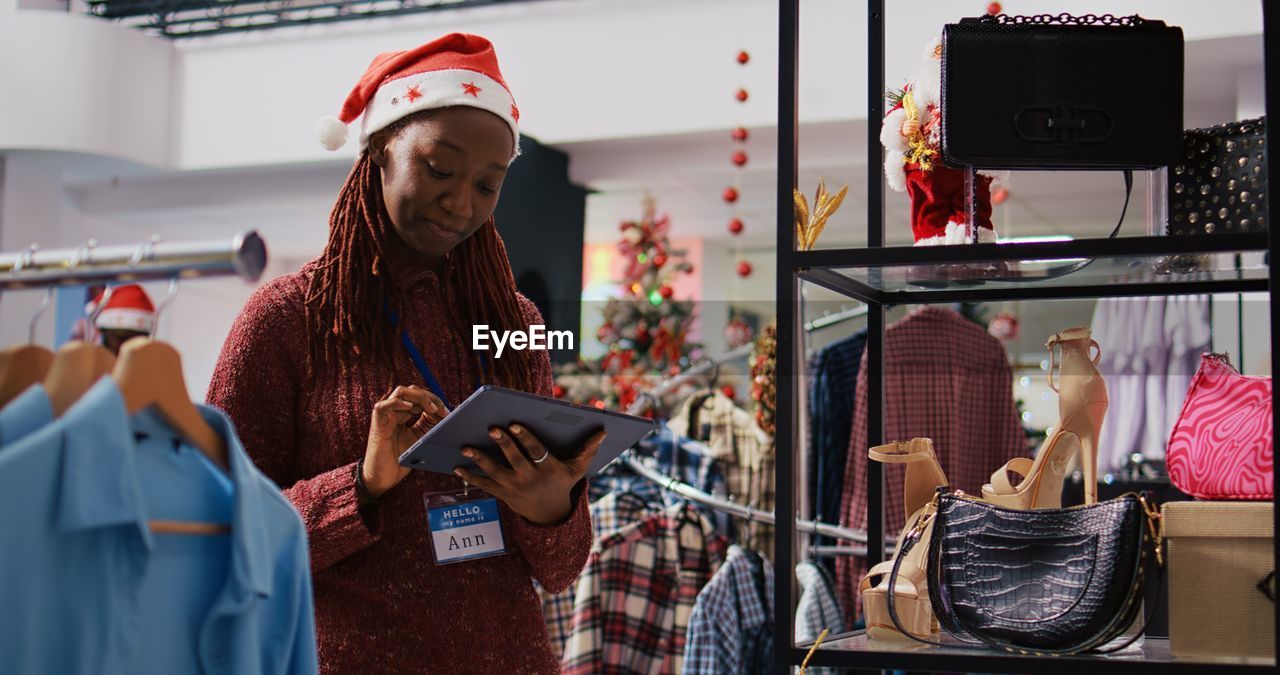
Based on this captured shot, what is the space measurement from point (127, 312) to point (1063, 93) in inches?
183

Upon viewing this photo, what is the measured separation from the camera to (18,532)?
97 centimetres

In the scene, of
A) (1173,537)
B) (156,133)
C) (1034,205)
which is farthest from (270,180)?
(1173,537)

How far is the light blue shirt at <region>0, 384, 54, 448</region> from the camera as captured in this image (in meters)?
0.97

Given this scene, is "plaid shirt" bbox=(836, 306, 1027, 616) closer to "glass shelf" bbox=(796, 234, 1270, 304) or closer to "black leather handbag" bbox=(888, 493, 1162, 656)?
"glass shelf" bbox=(796, 234, 1270, 304)

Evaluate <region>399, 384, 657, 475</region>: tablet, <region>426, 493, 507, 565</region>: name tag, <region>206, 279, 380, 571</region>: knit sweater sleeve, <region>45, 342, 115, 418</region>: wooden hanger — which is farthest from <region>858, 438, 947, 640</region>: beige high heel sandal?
<region>45, 342, 115, 418</region>: wooden hanger

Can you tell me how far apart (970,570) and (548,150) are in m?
5.19

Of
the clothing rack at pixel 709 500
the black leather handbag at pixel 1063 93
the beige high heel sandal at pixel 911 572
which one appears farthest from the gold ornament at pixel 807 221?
the clothing rack at pixel 709 500

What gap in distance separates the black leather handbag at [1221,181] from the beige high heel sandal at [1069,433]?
18 cm

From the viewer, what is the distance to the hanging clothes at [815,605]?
2.70 metres

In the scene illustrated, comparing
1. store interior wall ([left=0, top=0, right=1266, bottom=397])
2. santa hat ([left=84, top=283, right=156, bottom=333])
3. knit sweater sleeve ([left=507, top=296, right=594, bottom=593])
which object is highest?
store interior wall ([left=0, top=0, right=1266, bottom=397])

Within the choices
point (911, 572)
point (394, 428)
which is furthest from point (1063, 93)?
point (394, 428)

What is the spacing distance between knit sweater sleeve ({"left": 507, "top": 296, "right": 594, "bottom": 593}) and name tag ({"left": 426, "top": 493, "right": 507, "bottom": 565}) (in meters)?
0.03

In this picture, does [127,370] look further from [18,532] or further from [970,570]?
[970,570]

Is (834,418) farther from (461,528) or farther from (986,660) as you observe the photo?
(986,660)
